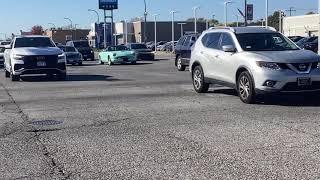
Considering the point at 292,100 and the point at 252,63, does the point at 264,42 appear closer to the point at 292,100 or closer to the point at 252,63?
the point at 252,63

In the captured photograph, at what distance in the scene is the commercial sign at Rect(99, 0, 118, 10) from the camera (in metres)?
82.6

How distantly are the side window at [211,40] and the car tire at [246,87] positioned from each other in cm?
171

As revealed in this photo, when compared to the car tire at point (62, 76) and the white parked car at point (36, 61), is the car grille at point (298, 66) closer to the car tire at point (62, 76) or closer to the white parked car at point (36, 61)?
the white parked car at point (36, 61)

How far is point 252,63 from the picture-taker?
12.0 m

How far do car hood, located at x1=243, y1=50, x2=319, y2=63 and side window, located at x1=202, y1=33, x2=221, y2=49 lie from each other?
178cm

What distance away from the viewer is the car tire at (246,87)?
12.0 m

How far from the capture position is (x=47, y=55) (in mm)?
20359

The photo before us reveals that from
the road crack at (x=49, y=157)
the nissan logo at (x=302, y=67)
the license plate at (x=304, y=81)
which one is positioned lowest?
the road crack at (x=49, y=157)

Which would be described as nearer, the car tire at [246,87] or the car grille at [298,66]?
the car grille at [298,66]

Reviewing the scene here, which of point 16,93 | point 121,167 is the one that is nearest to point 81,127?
point 121,167

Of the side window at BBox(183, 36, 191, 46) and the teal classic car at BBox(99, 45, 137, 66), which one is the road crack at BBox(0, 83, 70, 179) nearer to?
the side window at BBox(183, 36, 191, 46)

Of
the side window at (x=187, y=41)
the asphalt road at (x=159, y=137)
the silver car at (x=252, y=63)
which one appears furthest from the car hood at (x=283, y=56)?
the side window at (x=187, y=41)

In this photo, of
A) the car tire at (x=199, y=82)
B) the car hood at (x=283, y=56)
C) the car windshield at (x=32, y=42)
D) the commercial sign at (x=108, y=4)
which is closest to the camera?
the car hood at (x=283, y=56)

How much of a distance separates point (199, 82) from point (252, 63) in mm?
2973
